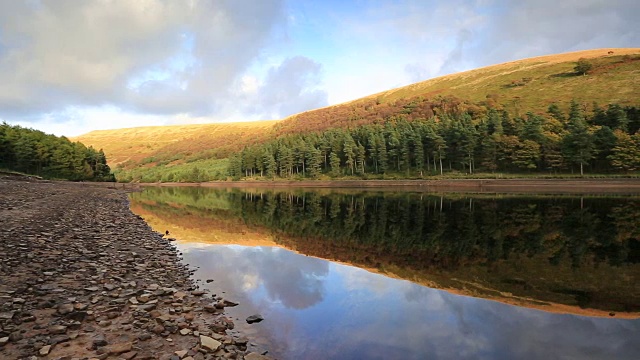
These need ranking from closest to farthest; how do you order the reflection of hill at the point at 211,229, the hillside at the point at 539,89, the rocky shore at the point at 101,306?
the rocky shore at the point at 101,306 < the reflection of hill at the point at 211,229 < the hillside at the point at 539,89

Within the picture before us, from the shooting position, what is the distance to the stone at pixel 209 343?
8.20 metres

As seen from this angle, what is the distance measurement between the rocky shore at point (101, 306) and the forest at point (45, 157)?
102 meters

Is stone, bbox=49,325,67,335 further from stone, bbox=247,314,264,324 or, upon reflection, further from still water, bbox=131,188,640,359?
stone, bbox=247,314,264,324

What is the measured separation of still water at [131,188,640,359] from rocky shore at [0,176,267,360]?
1161mm

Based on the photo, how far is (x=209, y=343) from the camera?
27.2 feet

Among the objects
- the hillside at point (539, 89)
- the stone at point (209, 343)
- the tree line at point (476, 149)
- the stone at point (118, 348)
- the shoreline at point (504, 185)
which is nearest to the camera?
the stone at point (118, 348)

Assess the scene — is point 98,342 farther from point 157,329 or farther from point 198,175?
point 198,175

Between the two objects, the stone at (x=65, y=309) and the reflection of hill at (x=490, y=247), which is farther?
the reflection of hill at (x=490, y=247)

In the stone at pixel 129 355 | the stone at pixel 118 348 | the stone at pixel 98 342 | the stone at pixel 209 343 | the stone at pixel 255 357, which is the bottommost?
the stone at pixel 255 357

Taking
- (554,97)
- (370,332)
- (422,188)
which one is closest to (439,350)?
(370,332)

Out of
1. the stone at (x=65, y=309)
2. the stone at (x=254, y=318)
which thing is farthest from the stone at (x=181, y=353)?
the stone at (x=65, y=309)

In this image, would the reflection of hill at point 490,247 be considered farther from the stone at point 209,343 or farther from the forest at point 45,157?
the forest at point 45,157

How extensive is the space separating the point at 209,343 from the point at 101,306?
12.6 feet

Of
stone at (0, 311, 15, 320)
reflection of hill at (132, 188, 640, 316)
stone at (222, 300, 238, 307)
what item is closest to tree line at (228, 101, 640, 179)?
reflection of hill at (132, 188, 640, 316)
